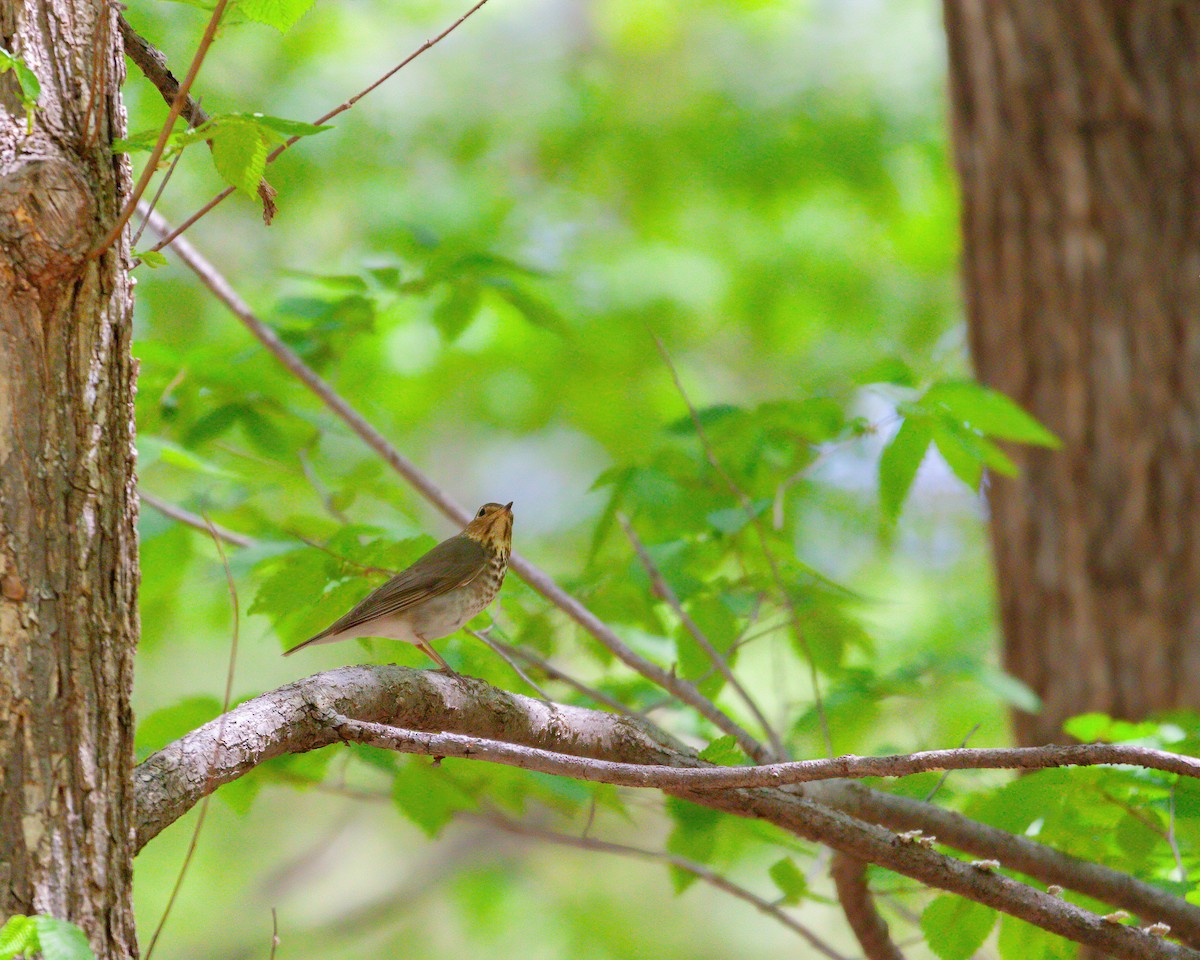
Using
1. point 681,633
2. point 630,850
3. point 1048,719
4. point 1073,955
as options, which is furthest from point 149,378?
point 1048,719

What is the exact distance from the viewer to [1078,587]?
4.27 m

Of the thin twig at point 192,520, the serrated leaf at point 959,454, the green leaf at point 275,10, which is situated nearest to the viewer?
the green leaf at point 275,10

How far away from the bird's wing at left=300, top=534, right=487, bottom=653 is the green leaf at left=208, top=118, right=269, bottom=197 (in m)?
1.25

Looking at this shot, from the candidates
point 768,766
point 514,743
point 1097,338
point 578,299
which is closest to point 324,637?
point 514,743

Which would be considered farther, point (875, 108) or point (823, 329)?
point (823, 329)

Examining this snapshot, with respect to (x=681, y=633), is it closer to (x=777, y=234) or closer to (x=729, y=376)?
(x=777, y=234)

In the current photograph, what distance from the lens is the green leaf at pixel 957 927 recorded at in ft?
7.03

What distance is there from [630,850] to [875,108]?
21.7ft

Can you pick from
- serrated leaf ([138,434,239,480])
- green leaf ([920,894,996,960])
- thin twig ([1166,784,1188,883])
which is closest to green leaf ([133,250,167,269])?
serrated leaf ([138,434,239,480])

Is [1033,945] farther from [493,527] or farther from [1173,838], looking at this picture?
[493,527]

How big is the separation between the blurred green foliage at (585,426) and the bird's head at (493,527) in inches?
6.5

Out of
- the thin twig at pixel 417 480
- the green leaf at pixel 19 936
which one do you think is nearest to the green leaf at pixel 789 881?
the thin twig at pixel 417 480

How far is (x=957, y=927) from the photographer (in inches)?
85.0

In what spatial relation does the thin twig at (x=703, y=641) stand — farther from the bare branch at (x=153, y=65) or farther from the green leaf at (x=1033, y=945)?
the bare branch at (x=153, y=65)
